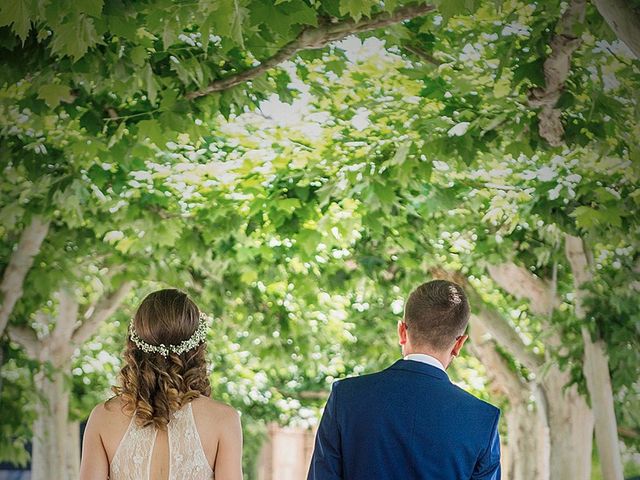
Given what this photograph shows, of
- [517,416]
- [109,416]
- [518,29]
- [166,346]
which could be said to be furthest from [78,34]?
[517,416]

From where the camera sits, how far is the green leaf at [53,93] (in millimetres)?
5820

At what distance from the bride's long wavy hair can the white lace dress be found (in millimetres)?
37

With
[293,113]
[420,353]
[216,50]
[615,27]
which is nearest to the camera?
[420,353]

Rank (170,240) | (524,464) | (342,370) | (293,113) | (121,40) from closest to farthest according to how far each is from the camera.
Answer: (121,40) < (293,113) < (170,240) < (524,464) < (342,370)

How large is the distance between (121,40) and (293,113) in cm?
250

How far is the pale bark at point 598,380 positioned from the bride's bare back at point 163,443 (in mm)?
5238

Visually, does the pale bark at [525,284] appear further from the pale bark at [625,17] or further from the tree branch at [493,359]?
the pale bark at [625,17]

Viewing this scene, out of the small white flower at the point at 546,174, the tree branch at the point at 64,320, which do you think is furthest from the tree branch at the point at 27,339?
the small white flower at the point at 546,174

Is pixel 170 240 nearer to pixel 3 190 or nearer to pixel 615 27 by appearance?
pixel 3 190

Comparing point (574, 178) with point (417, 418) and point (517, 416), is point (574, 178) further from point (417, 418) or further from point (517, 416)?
point (517, 416)

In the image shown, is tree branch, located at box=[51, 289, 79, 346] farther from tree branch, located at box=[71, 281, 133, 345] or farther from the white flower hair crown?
the white flower hair crown

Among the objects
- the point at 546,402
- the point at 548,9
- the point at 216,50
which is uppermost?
the point at 216,50

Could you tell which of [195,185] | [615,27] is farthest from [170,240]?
[615,27]

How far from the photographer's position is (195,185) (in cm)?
905
